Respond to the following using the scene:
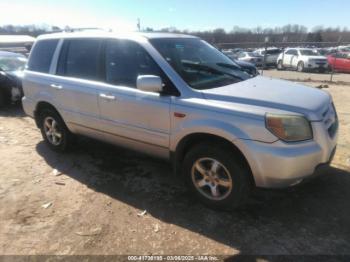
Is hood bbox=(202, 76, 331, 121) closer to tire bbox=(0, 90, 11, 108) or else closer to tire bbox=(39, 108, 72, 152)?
tire bbox=(39, 108, 72, 152)

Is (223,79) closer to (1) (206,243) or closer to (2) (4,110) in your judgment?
(1) (206,243)

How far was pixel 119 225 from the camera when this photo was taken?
3.46 meters

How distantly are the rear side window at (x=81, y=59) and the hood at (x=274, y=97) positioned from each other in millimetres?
1710

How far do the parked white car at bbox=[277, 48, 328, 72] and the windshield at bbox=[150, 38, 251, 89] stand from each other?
19490mm

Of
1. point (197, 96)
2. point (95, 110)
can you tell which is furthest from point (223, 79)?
point (95, 110)

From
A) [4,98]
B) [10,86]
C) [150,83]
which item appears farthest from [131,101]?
[4,98]

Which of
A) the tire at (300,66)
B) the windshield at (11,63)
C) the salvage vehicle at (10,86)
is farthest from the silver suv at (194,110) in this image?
the tire at (300,66)

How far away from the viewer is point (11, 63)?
32.3ft

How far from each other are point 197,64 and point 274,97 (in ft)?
3.58

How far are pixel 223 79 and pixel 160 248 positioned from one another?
2019 millimetres

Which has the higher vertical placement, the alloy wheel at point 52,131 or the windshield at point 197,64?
the windshield at point 197,64

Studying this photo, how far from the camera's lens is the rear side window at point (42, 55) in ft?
16.8

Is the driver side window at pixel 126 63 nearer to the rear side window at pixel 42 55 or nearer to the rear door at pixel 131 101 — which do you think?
the rear door at pixel 131 101

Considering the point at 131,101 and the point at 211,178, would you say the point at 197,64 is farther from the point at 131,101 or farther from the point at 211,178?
the point at 211,178
